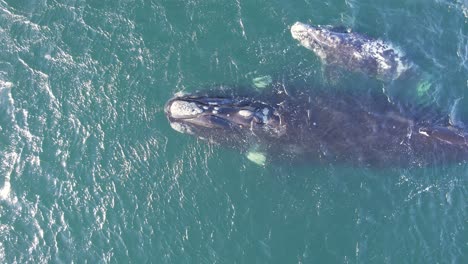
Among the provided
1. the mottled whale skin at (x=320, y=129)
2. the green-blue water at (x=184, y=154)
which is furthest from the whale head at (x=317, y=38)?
the mottled whale skin at (x=320, y=129)

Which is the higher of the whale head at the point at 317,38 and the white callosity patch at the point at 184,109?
the whale head at the point at 317,38

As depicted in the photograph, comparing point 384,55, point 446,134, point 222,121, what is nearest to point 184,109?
point 222,121

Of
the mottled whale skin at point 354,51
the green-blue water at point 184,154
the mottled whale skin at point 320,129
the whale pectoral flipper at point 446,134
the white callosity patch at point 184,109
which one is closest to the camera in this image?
the green-blue water at point 184,154

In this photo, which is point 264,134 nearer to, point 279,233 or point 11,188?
point 279,233

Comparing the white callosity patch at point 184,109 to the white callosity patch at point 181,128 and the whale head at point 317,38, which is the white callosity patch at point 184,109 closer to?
the white callosity patch at point 181,128

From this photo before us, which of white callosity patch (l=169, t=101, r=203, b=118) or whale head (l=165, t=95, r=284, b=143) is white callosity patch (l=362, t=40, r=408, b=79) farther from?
white callosity patch (l=169, t=101, r=203, b=118)

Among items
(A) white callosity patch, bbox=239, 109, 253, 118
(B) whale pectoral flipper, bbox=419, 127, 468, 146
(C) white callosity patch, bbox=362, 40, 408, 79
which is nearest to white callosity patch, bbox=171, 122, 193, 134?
(A) white callosity patch, bbox=239, 109, 253, 118
